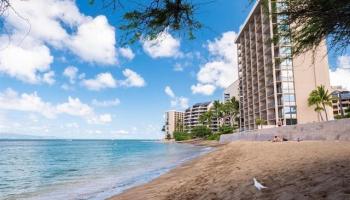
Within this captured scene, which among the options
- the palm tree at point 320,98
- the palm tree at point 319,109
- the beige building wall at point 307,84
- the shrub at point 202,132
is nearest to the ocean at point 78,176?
the palm tree at point 320,98

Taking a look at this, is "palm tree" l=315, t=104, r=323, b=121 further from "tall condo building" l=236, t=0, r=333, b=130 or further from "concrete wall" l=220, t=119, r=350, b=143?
"concrete wall" l=220, t=119, r=350, b=143

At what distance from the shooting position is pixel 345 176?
6117 millimetres

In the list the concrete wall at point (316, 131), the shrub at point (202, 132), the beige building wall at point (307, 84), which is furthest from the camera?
the shrub at point (202, 132)

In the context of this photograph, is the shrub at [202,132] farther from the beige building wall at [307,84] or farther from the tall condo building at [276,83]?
the beige building wall at [307,84]

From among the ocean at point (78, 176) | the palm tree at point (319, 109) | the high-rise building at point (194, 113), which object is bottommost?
the ocean at point (78, 176)

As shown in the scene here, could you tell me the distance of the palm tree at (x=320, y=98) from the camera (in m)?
51.9

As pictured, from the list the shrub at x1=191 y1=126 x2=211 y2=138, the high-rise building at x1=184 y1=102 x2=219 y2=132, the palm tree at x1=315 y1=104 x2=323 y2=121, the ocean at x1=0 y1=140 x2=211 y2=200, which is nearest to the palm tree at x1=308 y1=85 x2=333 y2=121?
the palm tree at x1=315 y1=104 x2=323 y2=121

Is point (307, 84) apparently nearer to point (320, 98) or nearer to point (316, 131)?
point (320, 98)

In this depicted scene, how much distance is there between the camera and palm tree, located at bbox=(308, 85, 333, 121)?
5189 cm

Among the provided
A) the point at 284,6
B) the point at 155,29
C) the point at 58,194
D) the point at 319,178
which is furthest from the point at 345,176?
the point at 58,194

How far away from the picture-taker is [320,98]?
52.2 meters

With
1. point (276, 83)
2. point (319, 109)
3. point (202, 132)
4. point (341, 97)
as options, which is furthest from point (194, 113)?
point (341, 97)

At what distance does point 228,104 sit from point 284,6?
94917 mm

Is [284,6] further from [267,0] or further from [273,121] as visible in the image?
[273,121]
